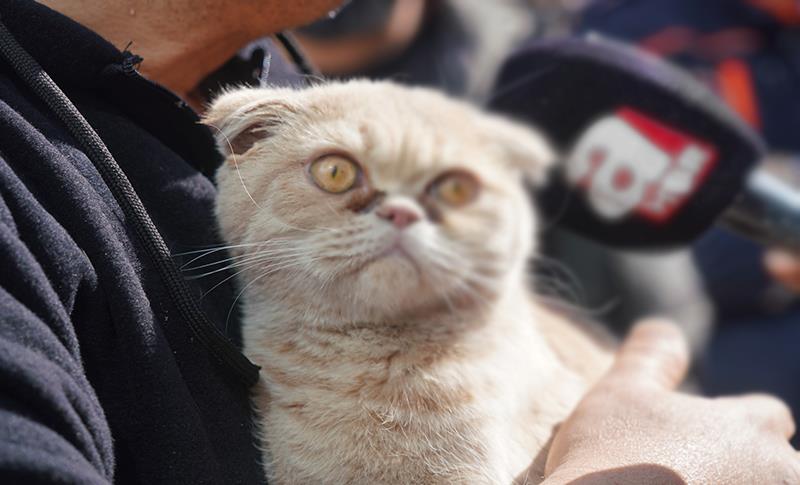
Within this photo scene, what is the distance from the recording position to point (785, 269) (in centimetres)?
162

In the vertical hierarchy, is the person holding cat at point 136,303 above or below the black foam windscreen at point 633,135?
above

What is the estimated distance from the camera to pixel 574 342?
108 cm

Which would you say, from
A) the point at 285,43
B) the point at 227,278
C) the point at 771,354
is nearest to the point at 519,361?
the point at 227,278

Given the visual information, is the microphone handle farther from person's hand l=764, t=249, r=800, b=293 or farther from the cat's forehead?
person's hand l=764, t=249, r=800, b=293

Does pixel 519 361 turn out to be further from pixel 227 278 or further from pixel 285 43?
pixel 285 43

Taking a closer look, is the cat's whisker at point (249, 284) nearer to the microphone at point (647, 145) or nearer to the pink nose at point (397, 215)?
the pink nose at point (397, 215)

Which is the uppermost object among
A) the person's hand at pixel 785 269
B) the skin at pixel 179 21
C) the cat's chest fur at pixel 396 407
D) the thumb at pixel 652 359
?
the skin at pixel 179 21

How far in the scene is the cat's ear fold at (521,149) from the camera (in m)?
0.99

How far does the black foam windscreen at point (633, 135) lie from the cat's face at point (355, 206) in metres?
0.28

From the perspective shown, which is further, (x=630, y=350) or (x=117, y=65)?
(x=630, y=350)

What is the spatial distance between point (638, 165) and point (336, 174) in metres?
0.53

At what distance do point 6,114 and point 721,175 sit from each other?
0.96 metres

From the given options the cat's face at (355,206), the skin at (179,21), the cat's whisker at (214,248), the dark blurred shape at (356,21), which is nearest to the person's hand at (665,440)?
the cat's face at (355,206)

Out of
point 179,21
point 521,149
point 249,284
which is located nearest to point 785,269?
point 521,149
